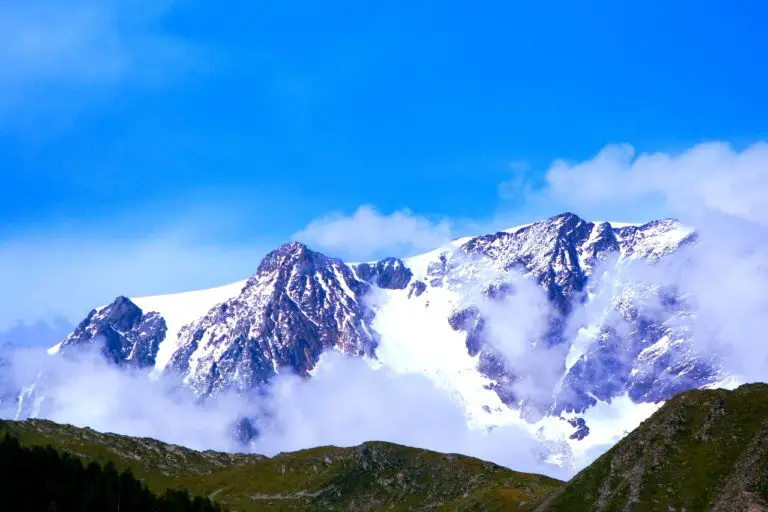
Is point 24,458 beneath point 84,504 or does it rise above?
above

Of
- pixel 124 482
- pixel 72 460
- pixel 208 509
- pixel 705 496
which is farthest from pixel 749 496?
pixel 72 460

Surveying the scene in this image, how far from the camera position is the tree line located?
150375 mm

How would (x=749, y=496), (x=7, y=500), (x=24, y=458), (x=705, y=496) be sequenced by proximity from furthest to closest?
(x=705, y=496), (x=749, y=496), (x=24, y=458), (x=7, y=500)

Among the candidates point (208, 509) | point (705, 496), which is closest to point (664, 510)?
point (705, 496)

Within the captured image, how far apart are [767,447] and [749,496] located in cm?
1464

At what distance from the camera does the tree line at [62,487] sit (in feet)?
493

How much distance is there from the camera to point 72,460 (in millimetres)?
186625

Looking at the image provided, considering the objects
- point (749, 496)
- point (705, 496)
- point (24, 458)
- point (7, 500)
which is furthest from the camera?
point (705, 496)

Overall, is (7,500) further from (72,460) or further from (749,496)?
(749,496)

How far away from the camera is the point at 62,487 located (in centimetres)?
15700

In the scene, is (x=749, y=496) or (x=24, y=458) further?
(x=749, y=496)

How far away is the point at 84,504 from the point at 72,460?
3914cm

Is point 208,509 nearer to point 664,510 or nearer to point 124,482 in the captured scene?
point 124,482

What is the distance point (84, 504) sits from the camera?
15050cm
